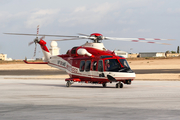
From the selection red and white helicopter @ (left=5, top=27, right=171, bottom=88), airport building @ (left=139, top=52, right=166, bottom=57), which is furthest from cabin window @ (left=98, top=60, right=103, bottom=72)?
airport building @ (left=139, top=52, right=166, bottom=57)

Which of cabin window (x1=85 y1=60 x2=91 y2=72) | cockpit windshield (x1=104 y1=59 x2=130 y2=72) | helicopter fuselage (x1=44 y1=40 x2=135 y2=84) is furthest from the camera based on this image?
cabin window (x1=85 y1=60 x2=91 y2=72)

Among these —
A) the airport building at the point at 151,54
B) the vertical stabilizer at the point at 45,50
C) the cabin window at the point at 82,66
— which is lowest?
the cabin window at the point at 82,66

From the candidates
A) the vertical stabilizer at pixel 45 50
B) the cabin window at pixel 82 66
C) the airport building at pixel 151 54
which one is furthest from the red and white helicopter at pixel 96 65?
the airport building at pixel 151 54

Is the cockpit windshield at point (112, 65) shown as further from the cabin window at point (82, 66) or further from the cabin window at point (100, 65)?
the cabin window at point (82, 66)

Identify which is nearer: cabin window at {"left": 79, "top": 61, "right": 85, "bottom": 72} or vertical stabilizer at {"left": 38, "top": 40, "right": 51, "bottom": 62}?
cabin window at {"left": 79, "top": 61, "right": 85, "bottom": 72}

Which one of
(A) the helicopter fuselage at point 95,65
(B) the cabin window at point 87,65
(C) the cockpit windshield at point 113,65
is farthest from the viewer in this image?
(B) the cabin window at point 87,65

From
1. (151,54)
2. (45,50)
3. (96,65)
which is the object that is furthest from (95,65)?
(151,54)

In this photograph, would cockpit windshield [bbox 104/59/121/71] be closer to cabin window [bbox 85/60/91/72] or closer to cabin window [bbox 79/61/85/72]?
cabin window [bbox 85/60/91/72]

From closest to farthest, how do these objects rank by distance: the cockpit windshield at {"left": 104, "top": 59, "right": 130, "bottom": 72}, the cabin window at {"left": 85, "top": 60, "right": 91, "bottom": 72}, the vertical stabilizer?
the cockpit windshield at {"left": 104, "top": 59, "right": 130, "bottom": 72}
the cabin window at {"left": 85, "top": 60, "right": 91, "bottom": 72}
the vertical stabilizer

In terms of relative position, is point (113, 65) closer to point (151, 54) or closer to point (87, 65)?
point (87, 65)

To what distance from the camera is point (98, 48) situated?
25.8 m

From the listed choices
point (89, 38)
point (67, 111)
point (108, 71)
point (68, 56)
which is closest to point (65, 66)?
point (68, 56)

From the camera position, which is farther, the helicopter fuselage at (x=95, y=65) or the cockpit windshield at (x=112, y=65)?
the cockpit windshield at (x=112, y=65)

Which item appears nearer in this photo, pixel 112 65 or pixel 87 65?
pixel 112 65
